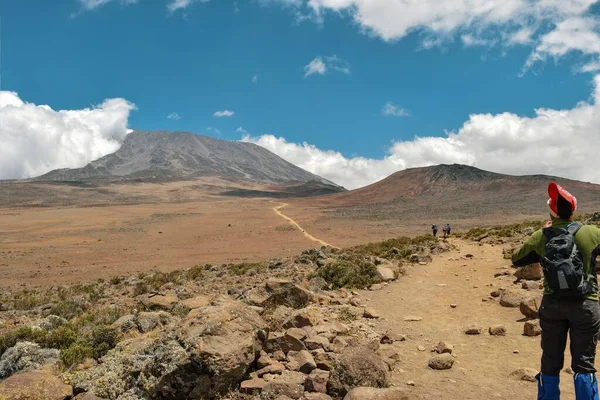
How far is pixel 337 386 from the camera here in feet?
17.0

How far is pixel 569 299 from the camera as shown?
3947 millimetres

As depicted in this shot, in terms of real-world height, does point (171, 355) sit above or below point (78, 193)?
below

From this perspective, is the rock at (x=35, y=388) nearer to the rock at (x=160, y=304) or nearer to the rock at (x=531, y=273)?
the rock at (x=160, y=304)

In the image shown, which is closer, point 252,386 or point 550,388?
point 550,388

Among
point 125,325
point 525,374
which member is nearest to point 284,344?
point 525,374

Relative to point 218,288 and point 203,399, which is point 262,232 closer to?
point 218,288

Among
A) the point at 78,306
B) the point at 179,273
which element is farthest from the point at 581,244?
the point at 179,273

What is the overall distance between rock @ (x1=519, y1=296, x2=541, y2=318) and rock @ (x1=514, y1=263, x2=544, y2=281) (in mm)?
2799

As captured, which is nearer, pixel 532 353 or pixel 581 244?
pixel 581 244

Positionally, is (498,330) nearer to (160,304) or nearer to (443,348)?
(443,348)

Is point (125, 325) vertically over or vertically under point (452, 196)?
under

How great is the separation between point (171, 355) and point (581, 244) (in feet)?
16.3

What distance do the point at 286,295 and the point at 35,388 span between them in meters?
5.52

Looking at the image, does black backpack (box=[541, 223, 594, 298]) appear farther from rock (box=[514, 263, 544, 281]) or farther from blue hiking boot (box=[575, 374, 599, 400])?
rock (box=[514, 263, 544, 281])
